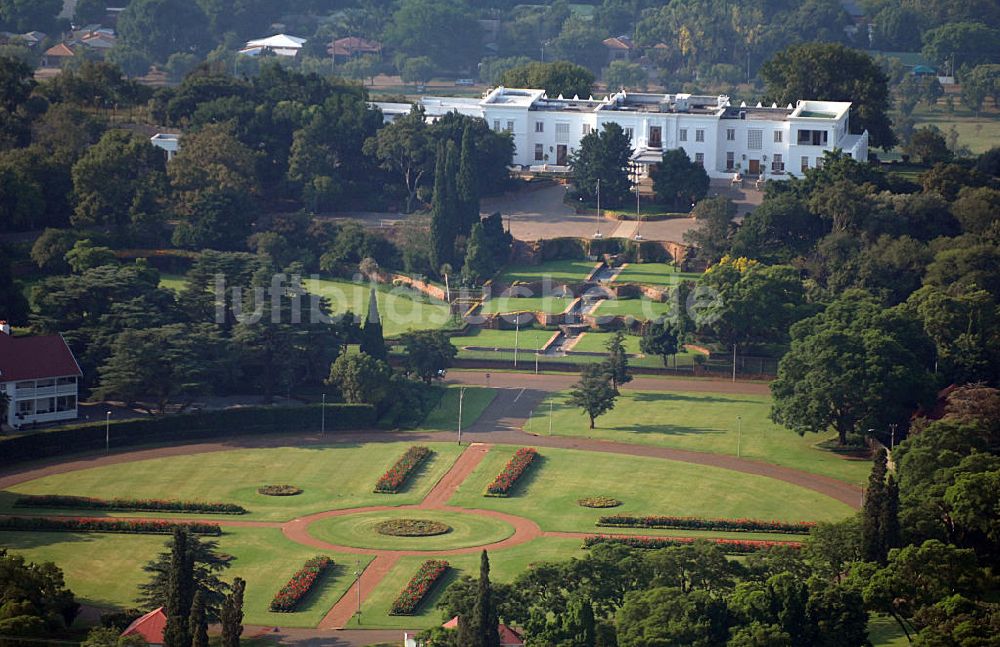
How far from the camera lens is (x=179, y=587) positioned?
9581 centimetres

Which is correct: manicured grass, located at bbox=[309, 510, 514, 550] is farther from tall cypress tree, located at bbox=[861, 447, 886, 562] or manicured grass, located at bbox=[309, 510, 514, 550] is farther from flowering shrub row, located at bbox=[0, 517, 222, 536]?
tall cypress tree, located at bbox=[861, 447, 886, 562]

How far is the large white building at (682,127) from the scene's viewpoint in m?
178

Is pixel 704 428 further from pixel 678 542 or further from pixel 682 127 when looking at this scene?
pixel 682 127

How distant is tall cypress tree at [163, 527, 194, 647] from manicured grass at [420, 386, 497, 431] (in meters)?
38.7

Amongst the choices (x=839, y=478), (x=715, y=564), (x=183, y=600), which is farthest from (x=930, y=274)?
(x=183, y=600)

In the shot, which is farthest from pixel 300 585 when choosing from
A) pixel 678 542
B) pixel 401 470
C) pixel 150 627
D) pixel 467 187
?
pixel 467 187

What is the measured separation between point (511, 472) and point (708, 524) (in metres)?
13.8

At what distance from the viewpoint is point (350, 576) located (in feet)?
355

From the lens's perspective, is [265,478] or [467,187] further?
[467,187]

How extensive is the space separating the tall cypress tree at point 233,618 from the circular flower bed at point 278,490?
26156mm

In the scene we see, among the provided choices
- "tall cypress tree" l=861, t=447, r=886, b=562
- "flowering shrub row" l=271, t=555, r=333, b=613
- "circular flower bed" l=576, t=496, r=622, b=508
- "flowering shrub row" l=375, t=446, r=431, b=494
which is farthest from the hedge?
"tall cypress tree" l=861, t=447, r=886, b=562

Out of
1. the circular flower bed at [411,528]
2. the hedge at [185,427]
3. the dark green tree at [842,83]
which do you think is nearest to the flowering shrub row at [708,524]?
the circular flower bed at [411,528]

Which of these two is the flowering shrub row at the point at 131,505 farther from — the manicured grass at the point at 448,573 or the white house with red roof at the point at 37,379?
the manicured grass at the point at 448,573

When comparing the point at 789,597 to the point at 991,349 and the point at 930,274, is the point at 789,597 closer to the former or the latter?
the point at 991,349
